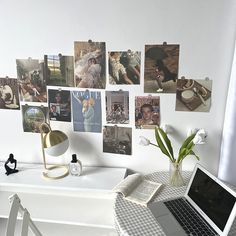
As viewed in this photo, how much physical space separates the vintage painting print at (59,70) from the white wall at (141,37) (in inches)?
1.5

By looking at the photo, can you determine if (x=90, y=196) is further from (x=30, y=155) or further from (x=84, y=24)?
(x=84, y=24)

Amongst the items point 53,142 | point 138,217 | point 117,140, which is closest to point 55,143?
point 53,142

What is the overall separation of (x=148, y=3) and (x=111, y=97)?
514 millimetres

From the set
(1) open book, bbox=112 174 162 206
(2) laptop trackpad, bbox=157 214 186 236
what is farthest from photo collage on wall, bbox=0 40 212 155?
(2) laptop trackpad, bbox=157 214 186 236

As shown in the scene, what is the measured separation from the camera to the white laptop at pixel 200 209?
1.18 m

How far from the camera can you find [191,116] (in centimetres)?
156

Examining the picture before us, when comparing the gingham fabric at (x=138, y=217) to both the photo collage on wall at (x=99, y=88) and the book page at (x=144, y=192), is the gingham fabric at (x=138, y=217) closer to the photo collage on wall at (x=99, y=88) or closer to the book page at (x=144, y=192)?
the book page at (x=144, y=192)

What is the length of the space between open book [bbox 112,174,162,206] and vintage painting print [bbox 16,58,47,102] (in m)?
0.67

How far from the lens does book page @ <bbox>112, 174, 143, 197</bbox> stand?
142cm

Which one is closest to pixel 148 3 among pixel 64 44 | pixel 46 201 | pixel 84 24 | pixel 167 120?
pixel 84 24

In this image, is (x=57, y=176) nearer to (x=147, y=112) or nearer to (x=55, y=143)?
(x=55, y=143)

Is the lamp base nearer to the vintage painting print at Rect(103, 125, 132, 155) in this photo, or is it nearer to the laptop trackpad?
the vintage painting print at Rect(103, 125, 132, 155)

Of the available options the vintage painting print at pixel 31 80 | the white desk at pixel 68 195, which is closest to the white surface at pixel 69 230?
the white desk at pixel 68 195

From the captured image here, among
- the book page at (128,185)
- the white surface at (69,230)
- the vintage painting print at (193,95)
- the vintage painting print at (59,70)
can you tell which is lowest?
the white surface at (69,230)
